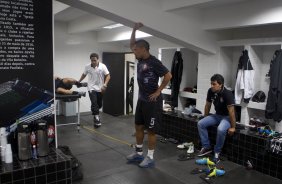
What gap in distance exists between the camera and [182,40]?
3910 millimetres

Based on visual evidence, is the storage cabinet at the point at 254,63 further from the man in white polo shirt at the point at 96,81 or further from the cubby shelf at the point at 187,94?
the man in white polo shirt at the point at 96,81

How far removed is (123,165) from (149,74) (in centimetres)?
125

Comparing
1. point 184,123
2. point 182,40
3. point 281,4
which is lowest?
point 184,123

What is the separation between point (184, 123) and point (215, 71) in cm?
108

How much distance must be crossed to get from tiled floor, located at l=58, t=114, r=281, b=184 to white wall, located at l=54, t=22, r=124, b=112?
2070 mm

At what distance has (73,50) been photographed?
6.61 m

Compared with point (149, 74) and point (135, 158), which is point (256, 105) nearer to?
point (149, 74)

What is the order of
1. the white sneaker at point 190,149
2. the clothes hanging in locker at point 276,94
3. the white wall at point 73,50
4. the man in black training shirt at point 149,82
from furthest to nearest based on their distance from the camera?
1. the white wall at point 73,50
2. the white sneaker at point 190,149
3. the clothes hanging in locker at point 276,94
4. the man in black training shirt at point 149,82

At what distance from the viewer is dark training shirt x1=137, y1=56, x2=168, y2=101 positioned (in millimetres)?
3166

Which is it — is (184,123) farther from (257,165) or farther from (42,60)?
(42,60)

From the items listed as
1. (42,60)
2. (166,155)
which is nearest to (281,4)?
(166,155)

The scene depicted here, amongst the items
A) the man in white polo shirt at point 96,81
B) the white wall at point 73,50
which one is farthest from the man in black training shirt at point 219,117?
the white wall at point 73,50

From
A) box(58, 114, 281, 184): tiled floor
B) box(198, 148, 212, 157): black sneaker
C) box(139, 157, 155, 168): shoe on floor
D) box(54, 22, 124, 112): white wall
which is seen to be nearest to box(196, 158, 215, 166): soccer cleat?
box(58, 114, 281, 184): tiled floor

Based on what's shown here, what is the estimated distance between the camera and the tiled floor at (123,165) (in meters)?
2.97
